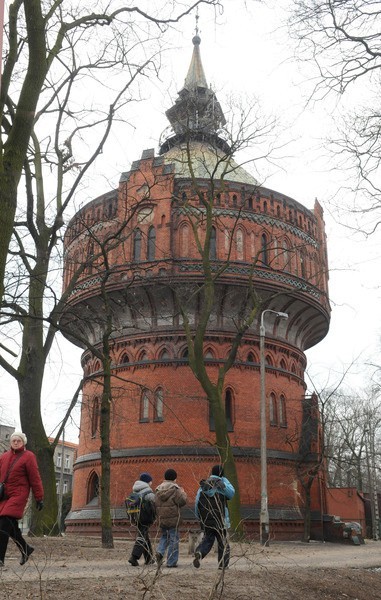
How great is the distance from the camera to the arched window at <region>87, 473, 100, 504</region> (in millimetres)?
24734

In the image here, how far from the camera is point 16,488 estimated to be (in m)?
7.52

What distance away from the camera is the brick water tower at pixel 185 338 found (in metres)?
22.8

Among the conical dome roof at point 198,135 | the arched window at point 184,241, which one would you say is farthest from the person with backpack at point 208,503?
the arched window at point 184,241

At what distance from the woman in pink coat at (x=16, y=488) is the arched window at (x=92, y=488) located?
17.7 m

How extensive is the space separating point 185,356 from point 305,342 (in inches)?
268

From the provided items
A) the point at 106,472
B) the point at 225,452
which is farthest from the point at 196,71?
the point at 106,472

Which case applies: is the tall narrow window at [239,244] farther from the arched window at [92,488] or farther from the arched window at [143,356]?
the arched window at [92,488]

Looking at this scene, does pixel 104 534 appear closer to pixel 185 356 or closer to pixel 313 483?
pixel 185 356

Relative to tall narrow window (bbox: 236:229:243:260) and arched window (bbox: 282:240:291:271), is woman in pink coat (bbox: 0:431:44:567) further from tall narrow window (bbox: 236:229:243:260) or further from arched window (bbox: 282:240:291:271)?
arched window (bbox: 282:240:291:271)

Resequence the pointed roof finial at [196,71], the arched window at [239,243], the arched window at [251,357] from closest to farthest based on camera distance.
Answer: the arched window at [239,243]
the arched window at [251,357]
the pointed roof finial at [196,71]

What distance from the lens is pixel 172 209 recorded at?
24.2m

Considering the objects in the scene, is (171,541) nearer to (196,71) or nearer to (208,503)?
(208,503)

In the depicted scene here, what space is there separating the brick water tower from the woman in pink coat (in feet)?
48.0

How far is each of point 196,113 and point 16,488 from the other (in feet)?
57.5
